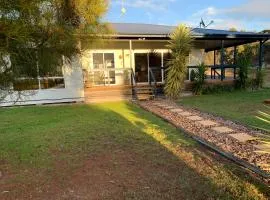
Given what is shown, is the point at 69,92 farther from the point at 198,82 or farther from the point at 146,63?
the point at 198,82

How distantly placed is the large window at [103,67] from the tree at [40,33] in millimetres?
10357

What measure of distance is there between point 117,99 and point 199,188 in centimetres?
1024

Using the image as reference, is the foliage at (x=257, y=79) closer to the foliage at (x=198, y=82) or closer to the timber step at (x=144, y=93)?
the foliage at (x=198, y=82)

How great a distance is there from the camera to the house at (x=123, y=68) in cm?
1317

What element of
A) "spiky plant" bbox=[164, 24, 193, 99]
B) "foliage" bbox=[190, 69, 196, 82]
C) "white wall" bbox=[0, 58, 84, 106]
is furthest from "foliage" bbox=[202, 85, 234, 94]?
"white wall" bbox=[0, 58, 84, 106]

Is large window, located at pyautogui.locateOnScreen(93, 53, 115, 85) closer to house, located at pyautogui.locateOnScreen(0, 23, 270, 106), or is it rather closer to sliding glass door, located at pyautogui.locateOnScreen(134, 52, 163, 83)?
house, located at pyautogui.locateOnScreen(0, 23, 270, 106)

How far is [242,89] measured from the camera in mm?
15695

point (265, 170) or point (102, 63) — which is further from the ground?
point (102, 63)

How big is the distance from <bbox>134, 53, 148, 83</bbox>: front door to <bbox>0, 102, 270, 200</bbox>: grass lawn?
30.8ft

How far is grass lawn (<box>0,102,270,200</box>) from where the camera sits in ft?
12.2

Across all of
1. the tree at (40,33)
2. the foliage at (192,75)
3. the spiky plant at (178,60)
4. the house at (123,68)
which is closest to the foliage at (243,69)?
the house at (123,68)

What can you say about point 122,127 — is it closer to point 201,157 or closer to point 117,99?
point 201,157

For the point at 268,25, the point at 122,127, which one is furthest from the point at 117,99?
the point at 268,25

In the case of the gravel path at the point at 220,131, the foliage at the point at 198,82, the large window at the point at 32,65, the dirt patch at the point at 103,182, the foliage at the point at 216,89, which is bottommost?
the dirt patch at the point at 103,182
